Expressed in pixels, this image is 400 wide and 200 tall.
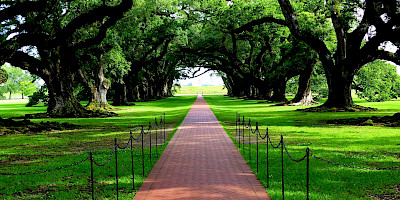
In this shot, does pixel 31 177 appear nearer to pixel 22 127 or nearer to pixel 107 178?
pixel 107 178

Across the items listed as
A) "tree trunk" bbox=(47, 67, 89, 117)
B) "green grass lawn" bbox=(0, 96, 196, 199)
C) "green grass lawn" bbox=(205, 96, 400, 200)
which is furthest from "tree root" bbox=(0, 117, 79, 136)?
"green grass lawn" bbox=(205, 96, 400, 200)

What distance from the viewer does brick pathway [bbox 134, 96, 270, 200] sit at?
767 cm

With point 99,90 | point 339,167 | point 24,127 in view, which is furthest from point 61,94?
point 339,167

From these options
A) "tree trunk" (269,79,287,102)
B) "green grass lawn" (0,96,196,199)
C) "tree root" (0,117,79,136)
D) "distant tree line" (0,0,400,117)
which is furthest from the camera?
"tree trunk" (269,79,287,102)

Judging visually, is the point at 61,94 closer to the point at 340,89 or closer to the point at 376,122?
the point at 340,89

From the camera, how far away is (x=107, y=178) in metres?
9.49

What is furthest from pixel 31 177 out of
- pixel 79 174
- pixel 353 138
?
pixel 353 138

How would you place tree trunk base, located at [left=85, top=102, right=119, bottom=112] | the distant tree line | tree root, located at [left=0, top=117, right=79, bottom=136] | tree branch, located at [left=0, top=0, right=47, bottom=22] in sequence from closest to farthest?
tree branch, located at [left=0, top=0, right=47, bottom=22] < tree root, located at [left=0, top=117, right=79, bottom=136] < the distant tree line < tree trunk base, located at [left=85, top=102, right=119, bottom=112]

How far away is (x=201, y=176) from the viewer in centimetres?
920

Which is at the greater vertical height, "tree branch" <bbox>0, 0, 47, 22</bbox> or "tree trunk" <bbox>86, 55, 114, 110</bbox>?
"tree branch" <bbox>0, 0, 47, 22</bbox>

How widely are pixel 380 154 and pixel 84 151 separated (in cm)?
969

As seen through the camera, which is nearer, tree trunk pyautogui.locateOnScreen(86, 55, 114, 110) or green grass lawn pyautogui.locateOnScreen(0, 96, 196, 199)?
green grass lawn pyautogui.locateOnScreen(0, 96, 196, 199)

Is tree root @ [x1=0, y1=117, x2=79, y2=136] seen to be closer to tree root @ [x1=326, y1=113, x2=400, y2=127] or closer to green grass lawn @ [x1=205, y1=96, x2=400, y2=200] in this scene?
green grass lawn @ [x1=205, y1=96, x2=400, y2=200]

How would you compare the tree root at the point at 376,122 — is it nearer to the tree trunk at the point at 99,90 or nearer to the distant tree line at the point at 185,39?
the distant tree line at the point at 185,39
